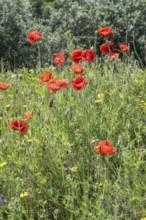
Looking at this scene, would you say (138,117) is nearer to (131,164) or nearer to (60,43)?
(131,164)

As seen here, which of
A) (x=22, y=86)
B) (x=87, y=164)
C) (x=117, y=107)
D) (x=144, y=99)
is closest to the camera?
(x=87, y=164)

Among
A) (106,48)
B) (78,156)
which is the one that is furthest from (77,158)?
(106,48)

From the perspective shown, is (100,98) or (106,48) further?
(106,48)

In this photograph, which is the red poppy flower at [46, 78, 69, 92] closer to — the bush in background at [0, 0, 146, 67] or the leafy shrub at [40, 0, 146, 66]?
the bush in background at [0, 0, 146, 67]

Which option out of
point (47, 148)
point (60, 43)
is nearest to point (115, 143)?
point (47, 148)

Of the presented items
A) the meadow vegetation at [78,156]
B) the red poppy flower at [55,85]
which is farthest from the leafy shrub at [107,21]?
the red poppy flower at [55,85]

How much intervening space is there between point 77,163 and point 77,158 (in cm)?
12

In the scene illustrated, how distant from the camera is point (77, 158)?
305 cm

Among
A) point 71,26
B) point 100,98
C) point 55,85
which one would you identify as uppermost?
point 55,85

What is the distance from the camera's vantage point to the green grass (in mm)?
2611

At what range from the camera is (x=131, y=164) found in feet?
8.68

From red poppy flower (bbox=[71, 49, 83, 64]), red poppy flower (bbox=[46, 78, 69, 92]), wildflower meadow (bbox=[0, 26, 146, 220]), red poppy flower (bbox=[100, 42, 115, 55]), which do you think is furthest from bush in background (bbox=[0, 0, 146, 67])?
red poppy flower (bbox=[46, 78, 69, 92])

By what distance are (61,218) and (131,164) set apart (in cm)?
47

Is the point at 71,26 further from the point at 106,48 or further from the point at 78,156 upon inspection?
the point at 78,156
